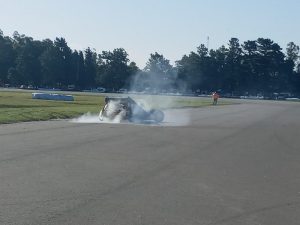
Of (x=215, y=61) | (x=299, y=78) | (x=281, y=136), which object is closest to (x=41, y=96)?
(x=281, y=136)

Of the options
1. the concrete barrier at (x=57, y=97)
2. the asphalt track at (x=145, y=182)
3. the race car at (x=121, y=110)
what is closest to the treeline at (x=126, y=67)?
the concrete barrier at (x=57, y=97)

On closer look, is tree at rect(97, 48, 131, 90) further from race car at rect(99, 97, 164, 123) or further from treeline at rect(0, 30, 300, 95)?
race car at rect(99, 97, 164, 123)

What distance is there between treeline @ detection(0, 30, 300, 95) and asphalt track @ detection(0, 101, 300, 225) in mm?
113452

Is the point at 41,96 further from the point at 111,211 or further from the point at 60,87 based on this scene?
the point at 60,87

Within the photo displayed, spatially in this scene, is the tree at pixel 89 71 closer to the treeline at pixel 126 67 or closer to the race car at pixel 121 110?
the treeline at pixel 126 67

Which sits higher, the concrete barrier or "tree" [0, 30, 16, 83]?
"tree" [0, 30, 16, 83]

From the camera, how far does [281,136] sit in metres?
21.7

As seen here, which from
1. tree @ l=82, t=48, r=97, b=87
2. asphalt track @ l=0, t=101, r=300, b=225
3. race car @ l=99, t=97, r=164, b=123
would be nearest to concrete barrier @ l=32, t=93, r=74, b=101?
race car @ l=99, t=97, r=164, b=123

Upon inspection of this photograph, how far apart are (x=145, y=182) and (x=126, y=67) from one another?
125 meters

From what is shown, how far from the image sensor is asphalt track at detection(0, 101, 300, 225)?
735 centimetres

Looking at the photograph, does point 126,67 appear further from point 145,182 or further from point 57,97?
point 145,182

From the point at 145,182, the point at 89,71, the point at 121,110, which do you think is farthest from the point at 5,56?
the point at 145,182

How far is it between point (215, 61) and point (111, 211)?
147 m

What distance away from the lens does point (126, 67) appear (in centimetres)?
13375
